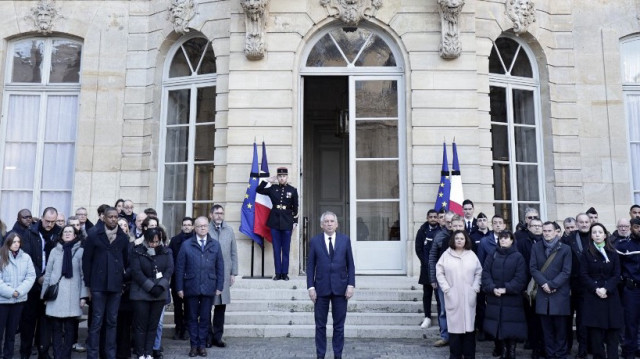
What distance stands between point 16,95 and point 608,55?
1272cm

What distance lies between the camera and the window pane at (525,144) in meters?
11.2

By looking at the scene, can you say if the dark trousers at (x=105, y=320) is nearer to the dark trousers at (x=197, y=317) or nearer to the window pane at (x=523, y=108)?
the dark trousers at (x=197, y=317)

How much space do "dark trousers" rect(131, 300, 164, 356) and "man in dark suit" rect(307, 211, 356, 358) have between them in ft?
6.06

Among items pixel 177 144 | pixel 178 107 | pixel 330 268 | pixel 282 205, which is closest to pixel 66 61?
pixel 178 107

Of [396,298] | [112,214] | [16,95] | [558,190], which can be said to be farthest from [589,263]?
[16,95]

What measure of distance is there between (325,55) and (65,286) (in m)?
6.34

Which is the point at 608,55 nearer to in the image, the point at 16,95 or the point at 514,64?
the point at 514,64

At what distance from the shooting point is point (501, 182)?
10.9m

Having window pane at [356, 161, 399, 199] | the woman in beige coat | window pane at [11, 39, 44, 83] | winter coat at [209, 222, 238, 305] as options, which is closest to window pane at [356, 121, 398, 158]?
window pane at [356, 161, 399, 199]

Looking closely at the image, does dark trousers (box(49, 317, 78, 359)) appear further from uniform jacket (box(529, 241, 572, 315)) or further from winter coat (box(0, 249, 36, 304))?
uniform jacket (box(529, 241, 572, 315))

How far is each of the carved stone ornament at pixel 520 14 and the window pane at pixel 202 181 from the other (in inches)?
265

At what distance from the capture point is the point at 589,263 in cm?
637

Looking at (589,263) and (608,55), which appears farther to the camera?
(608,55)

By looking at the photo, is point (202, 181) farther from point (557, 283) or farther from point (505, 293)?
point (557, 283)
